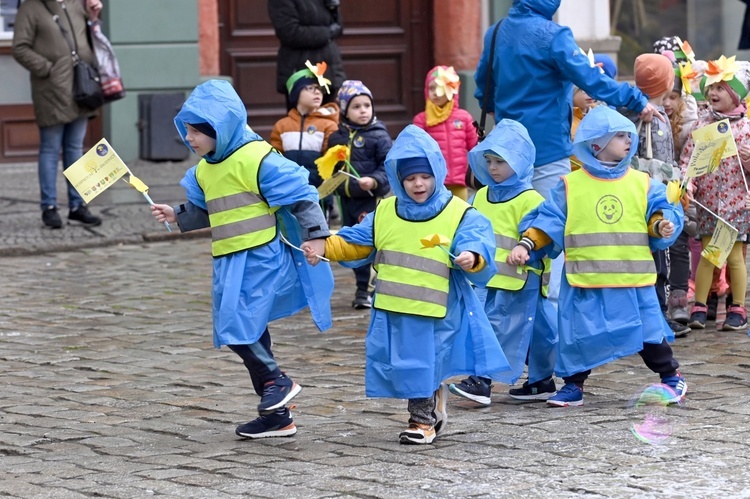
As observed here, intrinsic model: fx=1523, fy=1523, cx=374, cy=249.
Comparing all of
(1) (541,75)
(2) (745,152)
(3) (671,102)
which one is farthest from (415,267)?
(3) (671,102)

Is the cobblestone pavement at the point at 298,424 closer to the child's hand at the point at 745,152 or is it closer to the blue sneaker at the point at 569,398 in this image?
the blue sneaker at the point at 569,398

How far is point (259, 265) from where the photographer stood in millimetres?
5871

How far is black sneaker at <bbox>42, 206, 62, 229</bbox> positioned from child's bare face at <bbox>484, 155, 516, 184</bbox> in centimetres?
586

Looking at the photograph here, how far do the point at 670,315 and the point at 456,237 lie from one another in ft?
8.96

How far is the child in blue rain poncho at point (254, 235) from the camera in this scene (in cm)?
581

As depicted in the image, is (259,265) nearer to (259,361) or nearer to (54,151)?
(259,361)

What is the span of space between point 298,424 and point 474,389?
0.78 metres

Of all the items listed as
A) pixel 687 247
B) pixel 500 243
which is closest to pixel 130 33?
pixel 687 247

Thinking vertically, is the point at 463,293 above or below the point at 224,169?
below

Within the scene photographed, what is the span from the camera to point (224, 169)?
589cm

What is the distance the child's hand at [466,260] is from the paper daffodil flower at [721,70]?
2704mm

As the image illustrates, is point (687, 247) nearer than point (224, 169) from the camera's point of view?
No

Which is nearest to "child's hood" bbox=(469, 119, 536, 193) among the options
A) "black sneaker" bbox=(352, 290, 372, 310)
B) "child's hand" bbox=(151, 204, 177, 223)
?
"child's hand" bbox=(151, 204, 177, 223)

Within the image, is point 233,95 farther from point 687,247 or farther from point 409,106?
point 409,106
